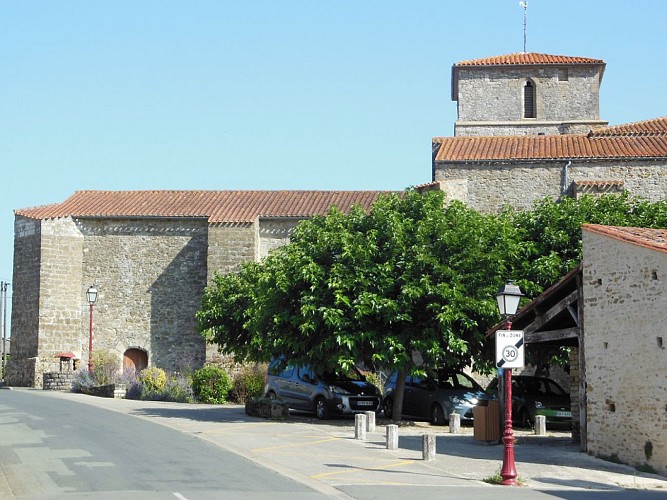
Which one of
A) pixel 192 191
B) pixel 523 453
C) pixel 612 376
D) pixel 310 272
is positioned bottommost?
pixel 523 453

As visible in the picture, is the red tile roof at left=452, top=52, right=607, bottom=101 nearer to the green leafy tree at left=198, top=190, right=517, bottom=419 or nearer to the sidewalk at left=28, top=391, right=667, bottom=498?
the green leafy tree at left=198, top=190, right=517, bottom=419

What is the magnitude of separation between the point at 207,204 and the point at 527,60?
1594cm

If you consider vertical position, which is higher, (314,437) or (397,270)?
(397,270)

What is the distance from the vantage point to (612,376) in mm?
16438

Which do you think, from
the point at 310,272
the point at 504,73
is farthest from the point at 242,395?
the point at 504,73

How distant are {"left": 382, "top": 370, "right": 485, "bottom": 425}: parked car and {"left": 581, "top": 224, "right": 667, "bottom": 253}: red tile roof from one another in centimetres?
762

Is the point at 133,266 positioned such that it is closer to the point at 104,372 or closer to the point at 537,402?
the point at 104,372

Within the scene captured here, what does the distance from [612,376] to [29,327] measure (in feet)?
97.9

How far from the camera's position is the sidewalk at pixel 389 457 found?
45.8 ft

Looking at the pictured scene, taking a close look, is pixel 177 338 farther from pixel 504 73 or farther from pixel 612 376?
pixel 612 376

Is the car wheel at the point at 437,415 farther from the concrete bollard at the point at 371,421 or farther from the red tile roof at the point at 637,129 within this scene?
the red tile roof at the point at 637,129

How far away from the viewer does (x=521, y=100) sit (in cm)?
4409

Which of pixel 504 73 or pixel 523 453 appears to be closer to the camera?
pixel 523 453

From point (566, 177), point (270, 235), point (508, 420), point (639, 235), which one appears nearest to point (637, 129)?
point (566, 177)
